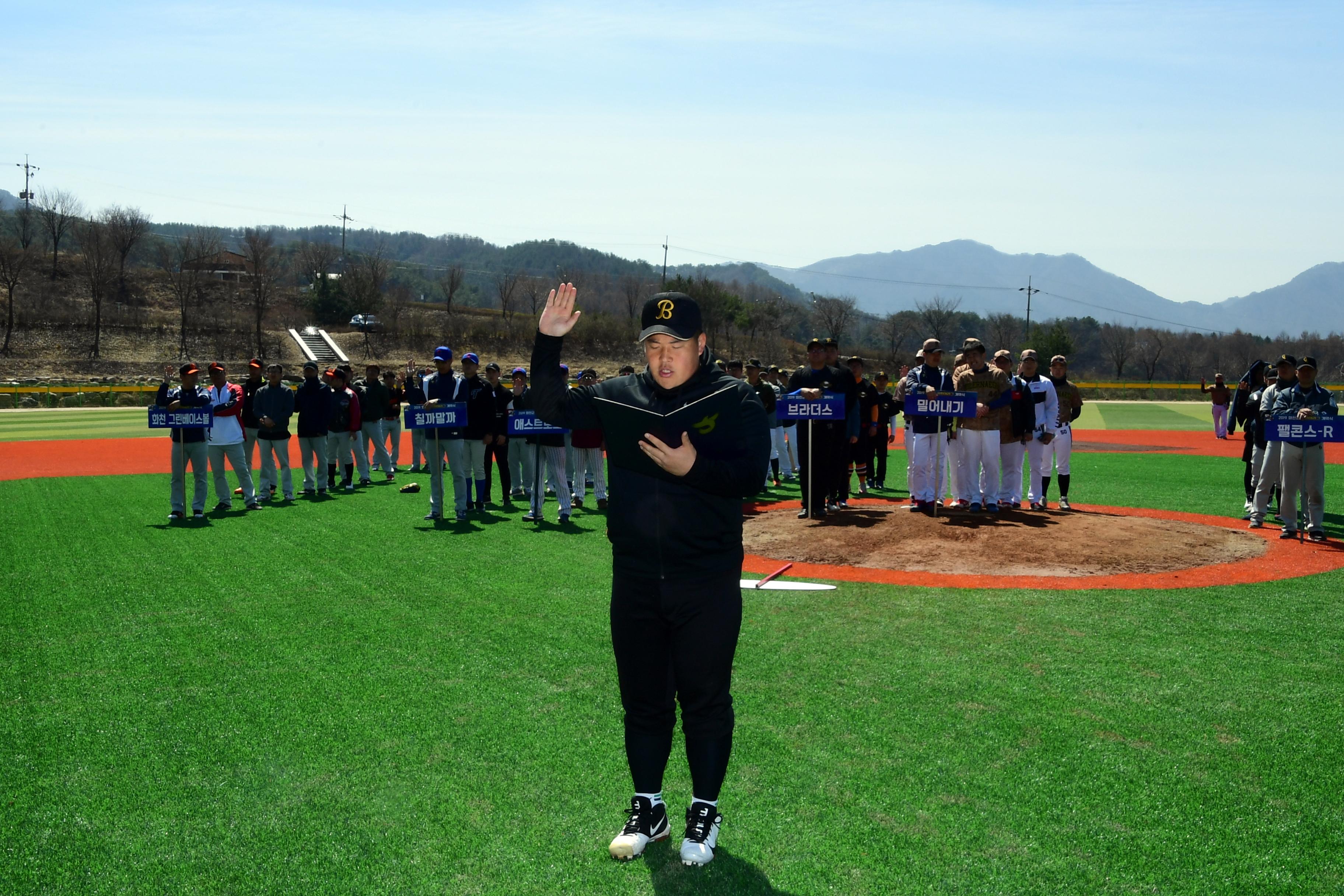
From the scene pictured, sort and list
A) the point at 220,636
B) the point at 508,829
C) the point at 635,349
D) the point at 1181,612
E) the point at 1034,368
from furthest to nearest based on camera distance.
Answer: the point at 635,349 < the point at 1034,368 < the point at 1181,612 < the point at 220,636 < the point at 508,829

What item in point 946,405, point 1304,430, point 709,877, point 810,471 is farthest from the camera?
point 946,405

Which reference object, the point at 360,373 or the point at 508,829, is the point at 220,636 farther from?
the point at 360,373

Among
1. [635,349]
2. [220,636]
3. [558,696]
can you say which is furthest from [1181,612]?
[635,349]

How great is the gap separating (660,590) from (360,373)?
6157cm

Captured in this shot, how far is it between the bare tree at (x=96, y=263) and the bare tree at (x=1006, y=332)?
279 feet

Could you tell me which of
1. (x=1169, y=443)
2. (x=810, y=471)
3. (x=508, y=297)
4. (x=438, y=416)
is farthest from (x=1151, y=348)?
(x=438, y=416)

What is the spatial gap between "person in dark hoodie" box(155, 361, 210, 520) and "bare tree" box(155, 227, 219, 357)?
197 ft

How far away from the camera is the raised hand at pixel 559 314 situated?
4.35m

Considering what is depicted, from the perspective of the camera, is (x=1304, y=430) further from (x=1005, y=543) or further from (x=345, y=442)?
(x=345, y=442)

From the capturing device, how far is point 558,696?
19.5 ft

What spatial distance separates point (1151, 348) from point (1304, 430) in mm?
113787

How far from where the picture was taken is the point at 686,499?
3.94 meters

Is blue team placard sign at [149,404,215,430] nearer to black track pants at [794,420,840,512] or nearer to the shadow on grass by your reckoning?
black track pants at [794,420,840,512]

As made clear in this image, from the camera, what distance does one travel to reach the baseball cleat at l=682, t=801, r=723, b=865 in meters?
3.95
